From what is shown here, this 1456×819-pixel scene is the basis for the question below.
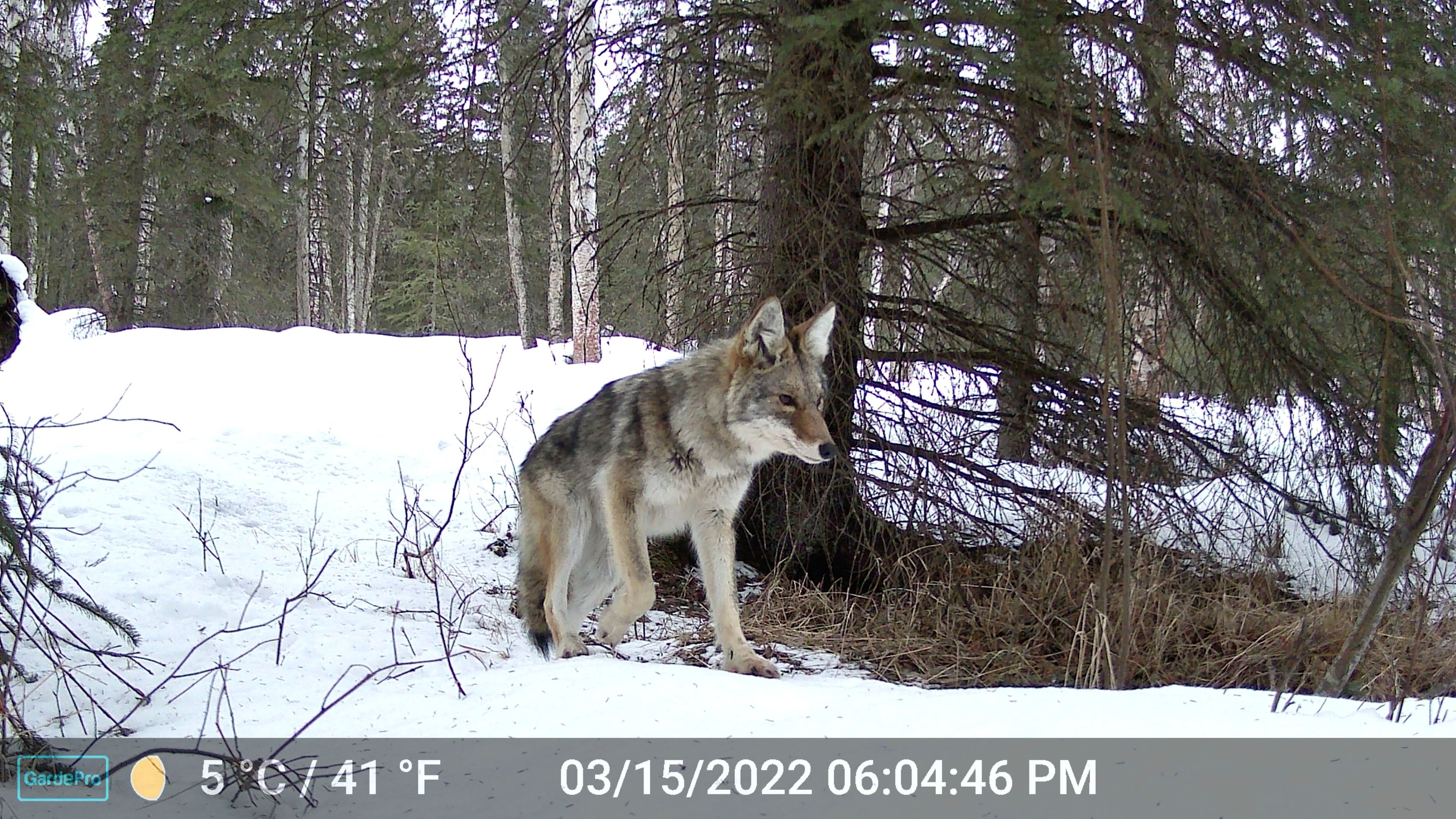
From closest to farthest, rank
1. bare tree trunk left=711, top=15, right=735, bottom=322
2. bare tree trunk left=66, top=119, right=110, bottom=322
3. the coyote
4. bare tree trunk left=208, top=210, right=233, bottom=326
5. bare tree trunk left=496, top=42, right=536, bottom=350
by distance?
the coyote < bare tree trunk left=711, top=15, right=735, bottom=322 < bare tree trunk left=66, top=119, right=110, bottom=322 < bare tree trunk left=496, top=42, right=536, bottom=350 < bare tree trunk left=208, top=210, right=233, bottom=326

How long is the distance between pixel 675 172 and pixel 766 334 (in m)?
2.67

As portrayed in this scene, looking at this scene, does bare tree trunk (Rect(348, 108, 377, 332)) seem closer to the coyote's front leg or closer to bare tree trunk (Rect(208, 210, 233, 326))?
bare tree trunk (Rect(208, 210, 233, 326))

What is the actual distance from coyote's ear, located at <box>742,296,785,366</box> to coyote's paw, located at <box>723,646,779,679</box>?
158cm

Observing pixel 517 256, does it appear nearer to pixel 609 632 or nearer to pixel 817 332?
pixel 817 332

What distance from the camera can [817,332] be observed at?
542 centimetres

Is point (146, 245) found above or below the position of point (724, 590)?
above

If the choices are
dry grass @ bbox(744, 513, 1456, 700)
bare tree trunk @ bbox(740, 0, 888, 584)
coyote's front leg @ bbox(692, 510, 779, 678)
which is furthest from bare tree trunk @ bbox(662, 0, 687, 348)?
dry grass @ bbox(744, 513, 1456, 700)

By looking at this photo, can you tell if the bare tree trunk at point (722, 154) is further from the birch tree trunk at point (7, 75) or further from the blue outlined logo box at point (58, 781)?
the blue outlined logo box at point (58, 781)

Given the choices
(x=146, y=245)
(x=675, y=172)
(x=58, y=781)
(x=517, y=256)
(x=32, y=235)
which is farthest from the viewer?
(x=517, y=256)

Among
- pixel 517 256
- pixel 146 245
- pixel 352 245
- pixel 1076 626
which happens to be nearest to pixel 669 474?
pixel 1076 626

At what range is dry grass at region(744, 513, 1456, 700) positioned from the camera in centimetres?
509

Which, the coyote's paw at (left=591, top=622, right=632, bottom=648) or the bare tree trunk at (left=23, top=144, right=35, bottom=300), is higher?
the bare tree trunk at (left=23, top=144, right=35, bottom=300)

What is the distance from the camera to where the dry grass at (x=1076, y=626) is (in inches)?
201

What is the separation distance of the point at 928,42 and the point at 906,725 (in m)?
2.92
